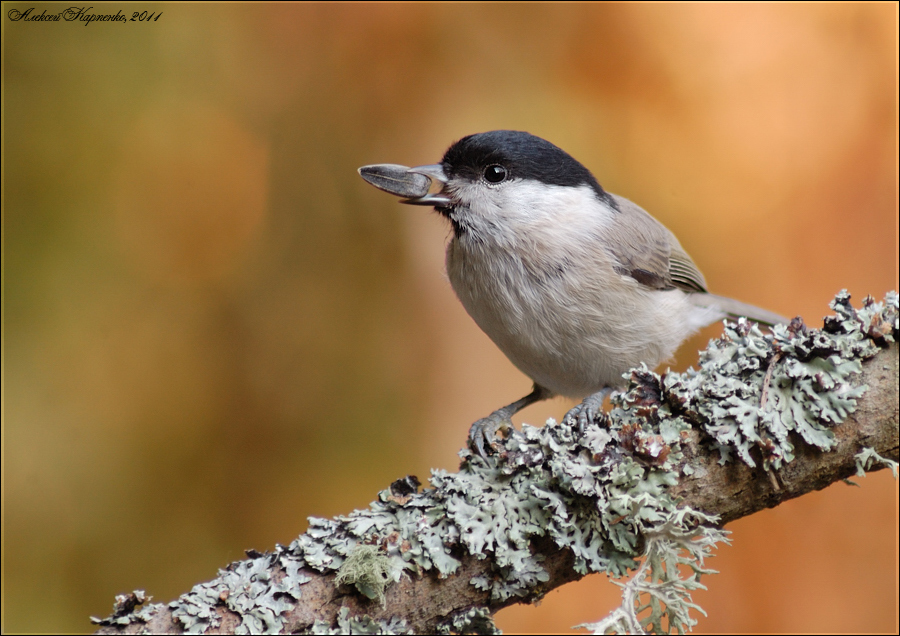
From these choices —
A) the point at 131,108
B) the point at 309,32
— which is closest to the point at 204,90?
the point at 131,108

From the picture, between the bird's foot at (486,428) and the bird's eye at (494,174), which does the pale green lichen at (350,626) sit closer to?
the bird's foot at (486,428)

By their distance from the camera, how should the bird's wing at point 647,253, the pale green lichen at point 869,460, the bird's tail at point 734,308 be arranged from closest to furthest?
1. the pale green lichen at point 869,460
2. the bird's wing at point 647,253
3. the bird's tail at point 734,308

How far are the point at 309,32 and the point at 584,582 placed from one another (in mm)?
2190

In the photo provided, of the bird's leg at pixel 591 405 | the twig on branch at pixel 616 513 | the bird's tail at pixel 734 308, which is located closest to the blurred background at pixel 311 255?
the bird's tail at pixel 734 308

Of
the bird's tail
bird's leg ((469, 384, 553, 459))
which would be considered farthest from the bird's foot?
the bird's tail

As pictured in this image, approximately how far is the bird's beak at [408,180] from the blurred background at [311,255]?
31 cm

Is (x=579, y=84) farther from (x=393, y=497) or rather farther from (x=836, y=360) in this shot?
(x=393, y=497)

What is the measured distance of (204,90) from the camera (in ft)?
7.59

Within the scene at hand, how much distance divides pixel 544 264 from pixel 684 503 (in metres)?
0.72

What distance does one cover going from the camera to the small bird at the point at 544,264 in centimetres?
173

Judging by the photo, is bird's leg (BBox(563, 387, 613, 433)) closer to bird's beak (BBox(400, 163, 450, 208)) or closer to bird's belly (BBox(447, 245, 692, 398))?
bird's belly (BBox(447, 245, 692, 398))

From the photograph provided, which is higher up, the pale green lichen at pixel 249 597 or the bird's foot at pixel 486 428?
the bird's foot at pixel 486 428

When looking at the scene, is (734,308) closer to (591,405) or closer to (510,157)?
(591,405)

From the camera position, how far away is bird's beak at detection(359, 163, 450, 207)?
1729 millimetres
